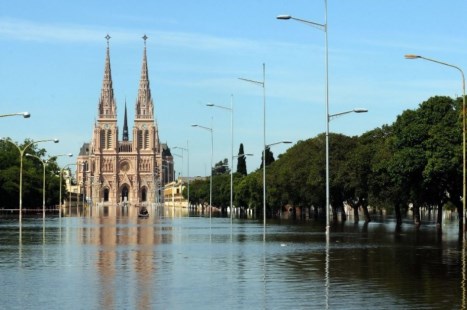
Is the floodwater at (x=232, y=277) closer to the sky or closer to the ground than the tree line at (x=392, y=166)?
closer to the ground

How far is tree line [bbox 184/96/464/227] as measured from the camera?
60.1m

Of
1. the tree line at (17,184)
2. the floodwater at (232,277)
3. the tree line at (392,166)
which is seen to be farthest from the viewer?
the tree line at (17,184)

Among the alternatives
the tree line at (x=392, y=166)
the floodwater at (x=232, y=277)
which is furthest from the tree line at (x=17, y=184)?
the floodwater at (x=232, y=277)

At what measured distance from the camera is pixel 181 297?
19.6 meters

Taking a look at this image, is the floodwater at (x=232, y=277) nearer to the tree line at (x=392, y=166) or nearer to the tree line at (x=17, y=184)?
the tree line at (x=392, y=166)

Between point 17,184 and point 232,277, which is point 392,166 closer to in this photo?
point 232,277

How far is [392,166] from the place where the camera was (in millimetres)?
63562

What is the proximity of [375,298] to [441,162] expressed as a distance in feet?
133

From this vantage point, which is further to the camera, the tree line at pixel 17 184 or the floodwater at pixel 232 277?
the tree line at pixel 17 184

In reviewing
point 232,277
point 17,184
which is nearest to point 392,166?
point 232,277

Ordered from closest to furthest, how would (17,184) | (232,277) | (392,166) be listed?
(232,277)
(392,166)
(17,184)

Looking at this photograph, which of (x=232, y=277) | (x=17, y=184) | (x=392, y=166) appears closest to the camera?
(x=232, y=277)

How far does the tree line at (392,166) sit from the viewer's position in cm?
6009

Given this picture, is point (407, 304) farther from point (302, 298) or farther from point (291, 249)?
point (291, 249)
